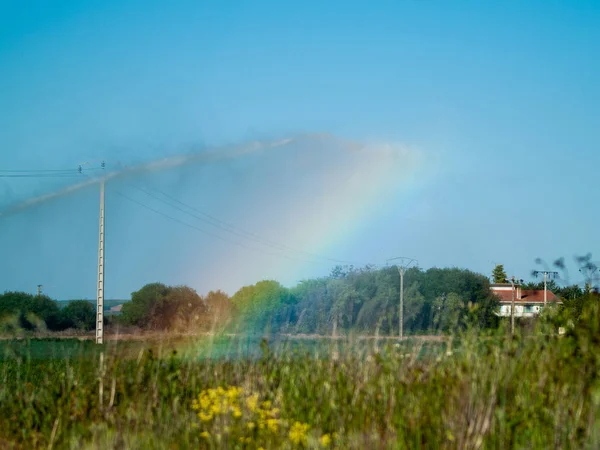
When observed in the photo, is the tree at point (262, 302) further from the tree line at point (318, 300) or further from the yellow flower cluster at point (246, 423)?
the yellow flower cluster at point (246, 423)

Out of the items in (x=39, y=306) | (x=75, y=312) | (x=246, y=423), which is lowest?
(x=75, y=312)

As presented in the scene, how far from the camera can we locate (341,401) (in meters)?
9.52

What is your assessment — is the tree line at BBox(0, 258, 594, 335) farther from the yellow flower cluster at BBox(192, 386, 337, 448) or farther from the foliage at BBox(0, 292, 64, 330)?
the yellow flower cluster at BBox(192, 386, 337, 448)

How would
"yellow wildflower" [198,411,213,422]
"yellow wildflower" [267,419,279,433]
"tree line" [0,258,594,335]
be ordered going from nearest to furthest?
"yellow wildflower" [267,419,279,433] → "yellow wildflower" [198,411,213,422] → "tree line" [0,258,594,335]

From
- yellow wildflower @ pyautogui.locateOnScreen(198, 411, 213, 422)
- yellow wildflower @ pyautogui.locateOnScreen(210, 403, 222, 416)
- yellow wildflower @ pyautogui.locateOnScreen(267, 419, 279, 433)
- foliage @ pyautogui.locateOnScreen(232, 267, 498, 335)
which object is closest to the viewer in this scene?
yellow wildflower @ pyautogui.locateOnScreen(267, 419, 279, 433)

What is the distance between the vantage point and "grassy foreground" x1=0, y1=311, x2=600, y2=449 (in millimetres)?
8172

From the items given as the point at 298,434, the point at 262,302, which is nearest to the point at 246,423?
the point at 298,434

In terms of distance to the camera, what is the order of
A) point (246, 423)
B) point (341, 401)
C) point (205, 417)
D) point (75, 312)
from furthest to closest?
point (75, 312)
point (341, 401)
point (246, 423)
point (205, 417)

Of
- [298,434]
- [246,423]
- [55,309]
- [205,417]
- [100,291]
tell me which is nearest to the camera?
[298,434]

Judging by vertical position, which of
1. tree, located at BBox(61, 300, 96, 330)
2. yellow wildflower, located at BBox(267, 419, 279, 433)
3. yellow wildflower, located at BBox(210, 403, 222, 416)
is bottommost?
tree, located at BBox(61, 300, 96, 330)

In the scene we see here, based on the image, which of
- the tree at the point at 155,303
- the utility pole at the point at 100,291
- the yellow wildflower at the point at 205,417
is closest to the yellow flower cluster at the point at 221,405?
the yellow wildflower at the point at 205,417

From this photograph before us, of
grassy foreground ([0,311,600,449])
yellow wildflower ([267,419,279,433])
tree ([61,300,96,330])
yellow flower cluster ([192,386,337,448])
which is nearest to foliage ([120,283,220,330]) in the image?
tree ([61,300,96,330])

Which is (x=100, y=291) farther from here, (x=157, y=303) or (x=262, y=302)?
(x=262, y=302)

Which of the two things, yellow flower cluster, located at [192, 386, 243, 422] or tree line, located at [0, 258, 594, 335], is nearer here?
yellow flower cluster, located at [192, 386, 243, 422]
